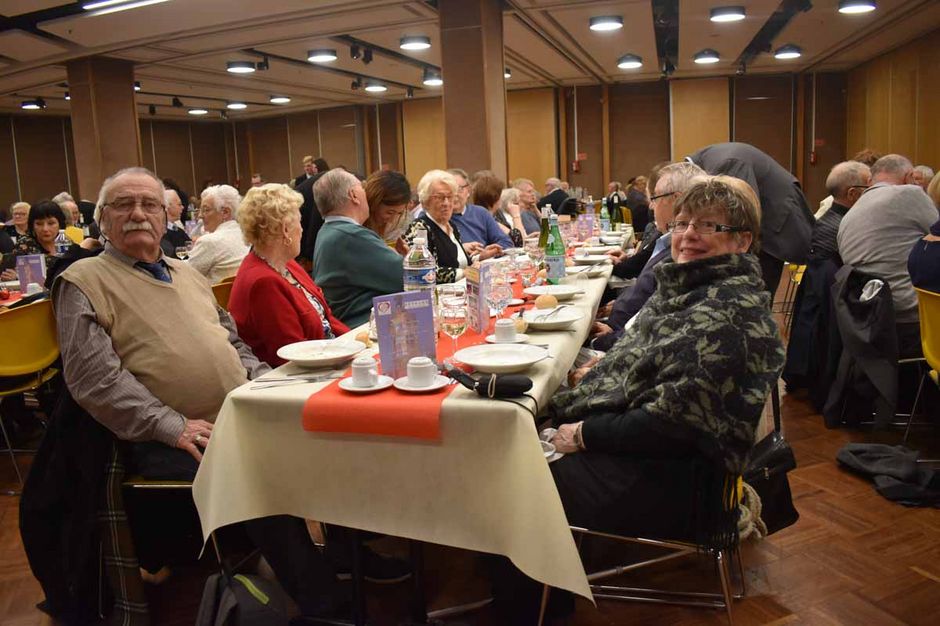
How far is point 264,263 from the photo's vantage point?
Result: 8.74ft

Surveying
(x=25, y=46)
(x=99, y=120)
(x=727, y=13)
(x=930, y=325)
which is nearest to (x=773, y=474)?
(x=930, y=325)

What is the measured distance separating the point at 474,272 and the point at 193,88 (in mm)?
11574

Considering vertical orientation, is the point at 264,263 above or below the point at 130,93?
below

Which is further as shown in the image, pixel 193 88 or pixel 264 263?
pixel 193 88

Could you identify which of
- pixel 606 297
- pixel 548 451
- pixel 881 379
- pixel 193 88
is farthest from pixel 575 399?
pixel 193 88

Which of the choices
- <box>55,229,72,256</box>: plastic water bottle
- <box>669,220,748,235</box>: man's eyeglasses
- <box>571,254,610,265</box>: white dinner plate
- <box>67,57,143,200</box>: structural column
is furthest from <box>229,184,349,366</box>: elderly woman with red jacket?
<box>67,57,143,200</box>: structural column

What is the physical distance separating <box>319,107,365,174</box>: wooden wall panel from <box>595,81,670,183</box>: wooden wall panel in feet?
18.4

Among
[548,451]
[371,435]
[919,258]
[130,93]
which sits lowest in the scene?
[548,451]

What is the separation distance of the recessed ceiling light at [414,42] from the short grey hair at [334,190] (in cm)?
629

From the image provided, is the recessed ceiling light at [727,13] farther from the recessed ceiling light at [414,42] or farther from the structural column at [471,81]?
the recessed ceiling light at [414,42]

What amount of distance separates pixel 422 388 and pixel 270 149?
56.2 ft

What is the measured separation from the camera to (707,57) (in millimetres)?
11797

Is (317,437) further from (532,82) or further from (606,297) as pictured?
(532,82)

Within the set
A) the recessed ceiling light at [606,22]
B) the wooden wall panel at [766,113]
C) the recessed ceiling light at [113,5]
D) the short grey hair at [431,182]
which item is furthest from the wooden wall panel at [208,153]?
the short grey hair at [431,182]
